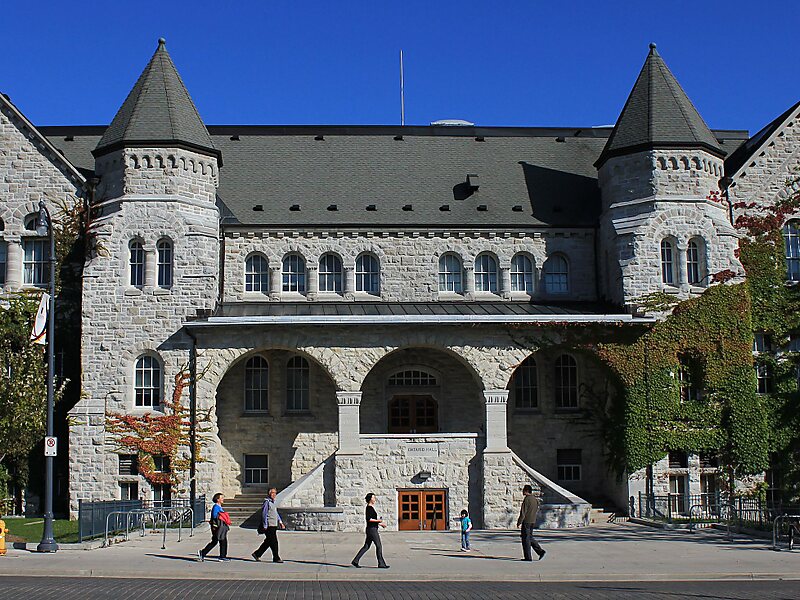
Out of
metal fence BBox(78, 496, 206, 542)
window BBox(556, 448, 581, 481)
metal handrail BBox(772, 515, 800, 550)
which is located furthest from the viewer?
window BBox(556, 448, 581, 481)

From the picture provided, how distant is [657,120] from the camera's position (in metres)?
35.8

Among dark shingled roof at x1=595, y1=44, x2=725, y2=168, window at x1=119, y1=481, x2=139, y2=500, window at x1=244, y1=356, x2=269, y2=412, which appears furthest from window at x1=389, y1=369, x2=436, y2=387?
dark shingled roof at x1=595, y1=44, x2=725, y2=168

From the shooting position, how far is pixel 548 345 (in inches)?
1316

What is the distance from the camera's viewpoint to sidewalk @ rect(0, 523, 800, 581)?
64.7ft

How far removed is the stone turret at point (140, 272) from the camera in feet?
107

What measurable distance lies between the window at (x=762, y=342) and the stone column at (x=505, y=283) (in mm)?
9144

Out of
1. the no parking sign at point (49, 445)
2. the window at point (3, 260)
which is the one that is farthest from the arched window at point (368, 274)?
the no parking sign at point (49, 445)

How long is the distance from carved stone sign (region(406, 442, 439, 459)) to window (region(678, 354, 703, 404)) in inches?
351

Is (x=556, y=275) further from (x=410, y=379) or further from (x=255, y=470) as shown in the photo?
(x=255, y=470)

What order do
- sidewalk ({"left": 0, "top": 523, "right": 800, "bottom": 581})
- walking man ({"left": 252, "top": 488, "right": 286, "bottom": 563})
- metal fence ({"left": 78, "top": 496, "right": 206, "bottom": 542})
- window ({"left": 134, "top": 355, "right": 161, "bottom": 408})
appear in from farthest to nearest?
window ({"left": 134, "top": 355, "right": 161, "bottom": 408})
metal fence ({"left": 78, "top": 496, "right": 206, "bottom": 542})
walking man ({"left": 252, "top": 488, "right": 286, "bottom": 563})
sidewalk ({"left": 0, "top": 523, "right": 800, "bottom": 581})

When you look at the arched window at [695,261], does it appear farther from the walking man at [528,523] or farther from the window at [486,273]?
the walking man at [528,523]

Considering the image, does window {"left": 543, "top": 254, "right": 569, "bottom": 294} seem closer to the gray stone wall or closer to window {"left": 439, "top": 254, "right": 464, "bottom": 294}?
the gray stone wall

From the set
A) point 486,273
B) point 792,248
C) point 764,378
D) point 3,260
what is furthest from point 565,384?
point 3,260

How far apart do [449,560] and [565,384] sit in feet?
50.7
